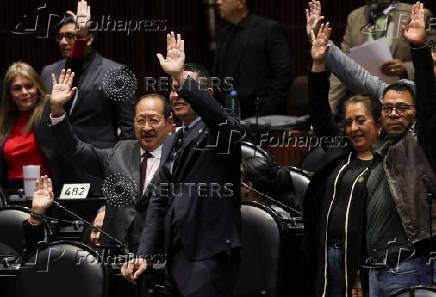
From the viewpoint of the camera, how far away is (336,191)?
3.73 m

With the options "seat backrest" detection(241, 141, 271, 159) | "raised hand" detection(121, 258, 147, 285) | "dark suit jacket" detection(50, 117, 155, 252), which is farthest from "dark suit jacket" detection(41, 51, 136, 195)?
"raised hand" detection(121, 258, 147, 285)

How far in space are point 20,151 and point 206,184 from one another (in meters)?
1.99

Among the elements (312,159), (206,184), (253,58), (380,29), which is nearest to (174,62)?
(206,184)

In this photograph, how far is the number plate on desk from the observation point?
4.51 meters

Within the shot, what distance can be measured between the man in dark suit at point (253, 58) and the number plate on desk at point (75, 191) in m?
1.38

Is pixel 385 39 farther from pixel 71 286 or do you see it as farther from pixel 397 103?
pixel 71 286

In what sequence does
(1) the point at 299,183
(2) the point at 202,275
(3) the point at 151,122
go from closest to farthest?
(2) the point at 202,275 → (3) the point at 151,122 → (1) the point at 299,183

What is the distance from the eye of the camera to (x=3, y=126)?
16.5ft

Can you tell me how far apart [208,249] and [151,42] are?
4.07 meters

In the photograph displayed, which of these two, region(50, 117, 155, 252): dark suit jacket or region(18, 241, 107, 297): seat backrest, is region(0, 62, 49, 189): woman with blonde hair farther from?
region(18, 241, 107, 297): seat backrest

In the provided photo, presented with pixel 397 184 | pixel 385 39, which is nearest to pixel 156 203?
pixel 397 184

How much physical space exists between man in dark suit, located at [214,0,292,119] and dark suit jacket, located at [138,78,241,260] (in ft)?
7.25
